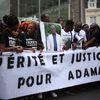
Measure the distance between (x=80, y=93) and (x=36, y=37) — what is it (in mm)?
1814

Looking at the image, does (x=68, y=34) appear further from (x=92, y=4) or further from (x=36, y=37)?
(x=92, y=4)

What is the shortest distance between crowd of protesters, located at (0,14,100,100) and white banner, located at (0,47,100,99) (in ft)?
0.60

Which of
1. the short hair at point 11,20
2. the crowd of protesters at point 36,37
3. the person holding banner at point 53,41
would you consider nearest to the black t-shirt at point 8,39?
the crowd of protesters at point 36,37

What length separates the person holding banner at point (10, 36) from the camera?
834cm

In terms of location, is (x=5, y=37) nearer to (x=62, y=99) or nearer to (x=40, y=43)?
(x=40, y=43)

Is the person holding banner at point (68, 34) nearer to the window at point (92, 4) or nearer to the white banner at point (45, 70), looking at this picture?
the white banner at point (45, 70)

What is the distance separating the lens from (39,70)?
8.98 m

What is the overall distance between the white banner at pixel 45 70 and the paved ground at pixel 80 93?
0.24 m

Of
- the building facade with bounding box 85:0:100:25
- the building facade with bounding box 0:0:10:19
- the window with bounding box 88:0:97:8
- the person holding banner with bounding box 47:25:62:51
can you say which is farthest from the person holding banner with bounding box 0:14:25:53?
the window with bounding box 88:0:97:8

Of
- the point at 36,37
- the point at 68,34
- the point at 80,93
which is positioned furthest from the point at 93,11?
the point at 36,37

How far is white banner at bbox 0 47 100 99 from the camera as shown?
829 centimetres

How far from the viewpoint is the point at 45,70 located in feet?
30.0

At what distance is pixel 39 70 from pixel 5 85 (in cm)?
108

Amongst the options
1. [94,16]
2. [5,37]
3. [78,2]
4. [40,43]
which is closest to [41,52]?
[40,43]
